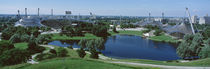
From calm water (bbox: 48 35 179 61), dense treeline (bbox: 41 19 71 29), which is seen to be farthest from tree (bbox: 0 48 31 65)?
dense treeline (bbox: 41 19 71 29)

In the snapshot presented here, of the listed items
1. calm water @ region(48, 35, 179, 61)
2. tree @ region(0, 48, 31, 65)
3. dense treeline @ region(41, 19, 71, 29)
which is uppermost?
dense treeline @ region(41, 19, 71, 29)

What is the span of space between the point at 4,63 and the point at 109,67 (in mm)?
8460

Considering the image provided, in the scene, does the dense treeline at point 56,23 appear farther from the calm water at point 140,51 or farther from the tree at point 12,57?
the tree at point 12,57

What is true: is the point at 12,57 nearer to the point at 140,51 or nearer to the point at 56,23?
the point at 140,51

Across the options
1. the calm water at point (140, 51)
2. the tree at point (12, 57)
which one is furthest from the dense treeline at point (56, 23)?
the tree at point (12, 57)

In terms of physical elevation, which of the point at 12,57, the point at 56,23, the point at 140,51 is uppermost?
the point at 56,23

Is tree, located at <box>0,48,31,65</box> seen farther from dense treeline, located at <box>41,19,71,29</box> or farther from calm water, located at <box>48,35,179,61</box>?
dense treeline, located at <box>41,19,71,29</box>

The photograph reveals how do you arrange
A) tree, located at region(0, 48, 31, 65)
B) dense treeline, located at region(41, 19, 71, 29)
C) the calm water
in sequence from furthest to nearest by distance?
dense treeline, located at region(41, 19, 71, 29) → the calm water → tree, located at region(0, 48, 31, 65)

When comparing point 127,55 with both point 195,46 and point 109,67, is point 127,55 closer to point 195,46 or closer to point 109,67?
point 195,46

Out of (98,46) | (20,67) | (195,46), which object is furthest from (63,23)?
(20,67)

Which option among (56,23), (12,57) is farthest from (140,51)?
(56,23)

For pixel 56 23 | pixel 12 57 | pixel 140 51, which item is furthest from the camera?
pixel 56 23

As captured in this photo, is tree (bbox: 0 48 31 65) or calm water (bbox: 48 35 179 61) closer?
tree (bbox: 0 48 31 65)

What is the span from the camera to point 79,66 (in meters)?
10.5
